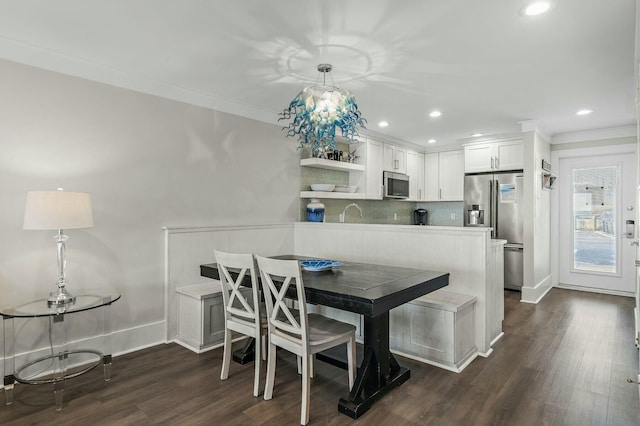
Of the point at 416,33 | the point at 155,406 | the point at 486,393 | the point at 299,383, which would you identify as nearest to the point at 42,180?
the point at 155,406

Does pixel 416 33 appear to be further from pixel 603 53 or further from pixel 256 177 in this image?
pixel 256 177

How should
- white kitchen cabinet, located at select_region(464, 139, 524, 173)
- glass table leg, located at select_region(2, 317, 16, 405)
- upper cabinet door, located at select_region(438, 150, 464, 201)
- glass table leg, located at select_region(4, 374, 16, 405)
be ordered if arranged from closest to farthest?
glass table leg, located at select_region(4, 374, 16, 405)
glass table leg, located at select_region(2, 317, 16, 405)
white kitchen cabinet, located at select_region(464, 139, 524, 173)
upper cabinet door, located at select_region(438, 150, 464, 201)

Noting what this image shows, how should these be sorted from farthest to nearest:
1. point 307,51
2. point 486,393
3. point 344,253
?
point 344,253 → point 307,51 → point 486,393

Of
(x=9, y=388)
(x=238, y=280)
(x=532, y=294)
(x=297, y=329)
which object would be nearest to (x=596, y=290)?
(x=532, y=294)

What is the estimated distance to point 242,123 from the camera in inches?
156

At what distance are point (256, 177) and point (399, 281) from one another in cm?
229

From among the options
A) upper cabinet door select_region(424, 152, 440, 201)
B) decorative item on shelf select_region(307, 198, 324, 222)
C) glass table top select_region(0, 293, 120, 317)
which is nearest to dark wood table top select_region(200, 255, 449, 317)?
glass table top select_region(0, 293, 120, 317)

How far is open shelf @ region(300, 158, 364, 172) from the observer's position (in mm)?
4484

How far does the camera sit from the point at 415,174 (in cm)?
641

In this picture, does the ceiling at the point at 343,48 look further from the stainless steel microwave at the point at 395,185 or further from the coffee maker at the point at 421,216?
the coffee maker at the point at 421,216

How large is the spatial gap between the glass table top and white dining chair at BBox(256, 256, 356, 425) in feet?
3.91

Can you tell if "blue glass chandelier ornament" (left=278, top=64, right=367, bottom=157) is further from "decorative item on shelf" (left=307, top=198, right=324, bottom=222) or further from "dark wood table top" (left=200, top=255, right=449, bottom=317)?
"decorative item on shelf" (left=307, top=198, right=324, bottom=222)

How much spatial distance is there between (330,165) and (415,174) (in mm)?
2339

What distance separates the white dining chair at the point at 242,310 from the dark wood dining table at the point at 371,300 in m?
0.37
